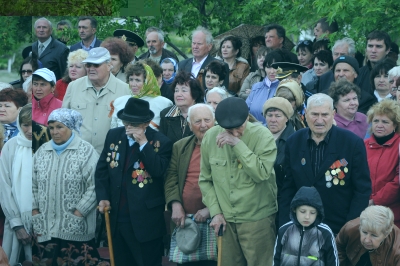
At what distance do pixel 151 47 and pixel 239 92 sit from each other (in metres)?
1.36

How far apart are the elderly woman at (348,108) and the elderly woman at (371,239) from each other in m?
1.55

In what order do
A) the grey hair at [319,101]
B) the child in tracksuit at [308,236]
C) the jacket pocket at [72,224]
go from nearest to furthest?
the child in tracksuit at [308,236], the grey hair at [319,101], the jacket pocket at [72,224]

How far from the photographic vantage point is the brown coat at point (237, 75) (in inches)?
404

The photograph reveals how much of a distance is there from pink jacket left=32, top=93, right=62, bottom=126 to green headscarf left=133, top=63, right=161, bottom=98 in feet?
2.75

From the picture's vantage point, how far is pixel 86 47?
10.1 metres

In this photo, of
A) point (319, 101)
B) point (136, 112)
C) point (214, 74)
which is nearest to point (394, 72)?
point (319, 101)

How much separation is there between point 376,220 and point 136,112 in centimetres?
231

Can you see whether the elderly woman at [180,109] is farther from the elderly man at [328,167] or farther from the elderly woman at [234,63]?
the elderly woman at [234,63]

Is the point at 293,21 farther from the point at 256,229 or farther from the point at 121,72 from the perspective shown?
the point at 256,229

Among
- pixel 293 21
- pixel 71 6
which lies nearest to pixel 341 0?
pixel 293 21

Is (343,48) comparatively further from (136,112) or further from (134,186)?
(134,186)

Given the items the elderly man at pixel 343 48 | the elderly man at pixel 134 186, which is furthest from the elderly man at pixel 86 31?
→ the elderly man at pixel 343 48

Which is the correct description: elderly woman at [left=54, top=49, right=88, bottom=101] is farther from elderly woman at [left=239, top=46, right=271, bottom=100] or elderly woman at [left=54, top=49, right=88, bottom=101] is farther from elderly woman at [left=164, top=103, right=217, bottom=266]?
elderly woman at [left=239, top=46, right=271, bottom=100]

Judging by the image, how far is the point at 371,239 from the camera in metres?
6.59
